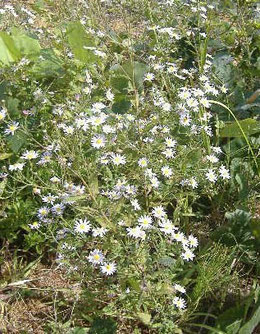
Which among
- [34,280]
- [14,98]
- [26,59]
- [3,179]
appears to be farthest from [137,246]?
[26,59]

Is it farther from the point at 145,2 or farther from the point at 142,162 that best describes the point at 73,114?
the point at 145,2

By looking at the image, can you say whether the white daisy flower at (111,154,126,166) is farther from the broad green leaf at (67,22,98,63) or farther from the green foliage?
the broad green leaf at (67,22,98,63)

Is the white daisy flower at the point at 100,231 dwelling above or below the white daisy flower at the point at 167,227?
above

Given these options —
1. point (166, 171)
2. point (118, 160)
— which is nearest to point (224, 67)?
point (166, 171)

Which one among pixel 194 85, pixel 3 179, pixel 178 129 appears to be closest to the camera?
pixel 3 179

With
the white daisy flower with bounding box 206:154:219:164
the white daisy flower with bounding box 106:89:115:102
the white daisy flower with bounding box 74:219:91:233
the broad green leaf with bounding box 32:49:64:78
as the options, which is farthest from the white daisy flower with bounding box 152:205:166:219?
the broad green leaf with bounding box 32:49:64:78

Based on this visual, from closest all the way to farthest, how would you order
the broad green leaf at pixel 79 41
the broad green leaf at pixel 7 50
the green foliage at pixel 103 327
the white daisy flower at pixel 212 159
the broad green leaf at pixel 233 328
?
the broad green leaf at pixel 233 328 < the green foliage at pixel 103 327 < the white daisy flower at pixel 212 159 < the broad green leaf at pixel 7 50 < the broad green leaf at pixel 79 41

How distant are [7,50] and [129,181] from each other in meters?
0.81

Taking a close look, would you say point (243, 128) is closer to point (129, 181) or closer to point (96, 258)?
point (129, 181)

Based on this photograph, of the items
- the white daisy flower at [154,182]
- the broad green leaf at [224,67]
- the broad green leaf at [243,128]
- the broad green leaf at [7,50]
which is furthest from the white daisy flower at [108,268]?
the broad green leaf at [224,67]

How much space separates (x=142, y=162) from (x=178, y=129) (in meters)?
0.30

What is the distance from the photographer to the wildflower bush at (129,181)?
170 cm

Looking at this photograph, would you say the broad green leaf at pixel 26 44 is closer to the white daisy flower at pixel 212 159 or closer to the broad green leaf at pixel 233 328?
the white daisy flower at pixel 212 159

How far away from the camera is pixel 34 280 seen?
195cm
